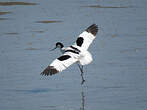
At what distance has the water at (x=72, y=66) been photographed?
34.3 feet

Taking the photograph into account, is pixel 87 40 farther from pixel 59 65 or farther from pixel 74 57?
pixel 59 65

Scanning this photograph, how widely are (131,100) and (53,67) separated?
1536 millimetres

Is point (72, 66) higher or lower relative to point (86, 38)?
lower

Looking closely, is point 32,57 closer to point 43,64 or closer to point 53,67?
point 43,64

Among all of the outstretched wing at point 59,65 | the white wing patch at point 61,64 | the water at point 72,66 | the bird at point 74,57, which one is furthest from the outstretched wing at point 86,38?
the white wing patch at point 61,64

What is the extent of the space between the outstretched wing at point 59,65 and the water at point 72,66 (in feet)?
1.64

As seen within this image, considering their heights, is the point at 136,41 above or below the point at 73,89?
above

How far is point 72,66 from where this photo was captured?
43.7 ft

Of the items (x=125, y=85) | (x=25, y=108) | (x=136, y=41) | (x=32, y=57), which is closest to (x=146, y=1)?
(x=136, y=41)

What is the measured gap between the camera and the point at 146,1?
20.0m

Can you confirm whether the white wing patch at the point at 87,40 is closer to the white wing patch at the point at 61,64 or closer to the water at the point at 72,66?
the water at the point at 72,66

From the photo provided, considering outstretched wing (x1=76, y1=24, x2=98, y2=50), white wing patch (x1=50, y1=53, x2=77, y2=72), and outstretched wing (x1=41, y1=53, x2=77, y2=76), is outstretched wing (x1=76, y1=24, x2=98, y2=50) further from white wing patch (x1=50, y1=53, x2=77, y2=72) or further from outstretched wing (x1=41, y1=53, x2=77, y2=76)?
white wing patch (x1=50, y1=53, x2=77, y2=72)

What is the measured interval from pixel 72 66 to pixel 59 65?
2699mm

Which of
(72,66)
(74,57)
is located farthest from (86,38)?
(74,57)
